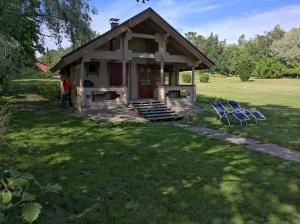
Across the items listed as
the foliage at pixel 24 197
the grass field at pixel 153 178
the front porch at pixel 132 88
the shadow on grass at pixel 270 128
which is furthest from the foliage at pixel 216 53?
the foliage at pixel 24 197

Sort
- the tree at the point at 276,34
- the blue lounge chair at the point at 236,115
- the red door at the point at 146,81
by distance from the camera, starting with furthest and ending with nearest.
Result: the tree at the point at 276,34, the red door at the point at 146,81, the blue lounge chair at the point at 236,115

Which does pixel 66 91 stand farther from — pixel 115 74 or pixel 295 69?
pixel 295 69

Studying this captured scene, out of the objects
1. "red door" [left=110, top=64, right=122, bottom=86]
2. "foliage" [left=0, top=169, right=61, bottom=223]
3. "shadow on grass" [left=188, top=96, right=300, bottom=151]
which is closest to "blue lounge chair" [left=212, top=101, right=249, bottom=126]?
"shadow on grass" [left=188, top=96, right=300, bottom=151]

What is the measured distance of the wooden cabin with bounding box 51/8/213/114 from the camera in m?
17.9

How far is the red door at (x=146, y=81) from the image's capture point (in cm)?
2200

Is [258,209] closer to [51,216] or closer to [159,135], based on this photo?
[51,216]

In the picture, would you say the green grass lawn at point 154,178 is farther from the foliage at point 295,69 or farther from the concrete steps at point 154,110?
the foliage at point 295,69

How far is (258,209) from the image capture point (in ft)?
18.5

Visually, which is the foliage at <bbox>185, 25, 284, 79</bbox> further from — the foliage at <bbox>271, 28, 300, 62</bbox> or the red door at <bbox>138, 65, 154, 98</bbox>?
the red door at <bbox>138, 65, 154, 98</bbox>

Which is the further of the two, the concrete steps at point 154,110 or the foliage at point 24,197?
the concrete steps at point 154,110

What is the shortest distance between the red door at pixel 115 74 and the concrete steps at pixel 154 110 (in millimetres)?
3059

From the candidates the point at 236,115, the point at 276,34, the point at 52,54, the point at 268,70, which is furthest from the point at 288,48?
the point at 236,115

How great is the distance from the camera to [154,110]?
58.2ft

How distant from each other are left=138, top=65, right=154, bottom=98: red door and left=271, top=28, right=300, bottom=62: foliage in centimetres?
5877
